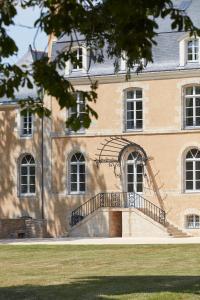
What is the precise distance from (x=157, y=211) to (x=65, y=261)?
550 inches

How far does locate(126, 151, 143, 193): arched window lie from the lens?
36.6 metres

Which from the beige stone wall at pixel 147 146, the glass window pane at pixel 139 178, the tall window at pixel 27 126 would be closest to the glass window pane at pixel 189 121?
the beige stone wall at pixel 147 146

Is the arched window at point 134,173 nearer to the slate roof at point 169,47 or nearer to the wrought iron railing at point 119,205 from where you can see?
the wrought iron railing at point 119,205

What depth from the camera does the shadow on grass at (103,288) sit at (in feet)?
45.1

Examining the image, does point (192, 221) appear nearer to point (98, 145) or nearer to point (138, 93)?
point (98, 145)

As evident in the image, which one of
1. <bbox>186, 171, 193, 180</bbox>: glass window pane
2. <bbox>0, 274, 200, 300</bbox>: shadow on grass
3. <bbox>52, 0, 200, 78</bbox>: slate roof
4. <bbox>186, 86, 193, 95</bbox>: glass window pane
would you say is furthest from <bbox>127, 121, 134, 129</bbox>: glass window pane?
<bbox>0, 274, 200, 300</bbox>: shadow on grass

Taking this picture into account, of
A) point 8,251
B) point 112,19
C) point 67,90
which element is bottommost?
point 8,251

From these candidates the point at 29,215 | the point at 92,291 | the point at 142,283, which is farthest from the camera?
the point at 29,215

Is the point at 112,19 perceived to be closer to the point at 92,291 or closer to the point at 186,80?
the point at 92,291

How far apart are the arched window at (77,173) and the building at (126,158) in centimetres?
4

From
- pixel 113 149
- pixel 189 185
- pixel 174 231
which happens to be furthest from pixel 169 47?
pixel 174 231

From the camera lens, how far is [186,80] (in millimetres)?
35719

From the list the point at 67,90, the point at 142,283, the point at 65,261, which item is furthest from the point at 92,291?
the point at 65,261

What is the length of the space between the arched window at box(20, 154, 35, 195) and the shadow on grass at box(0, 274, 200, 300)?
75.2 feet
